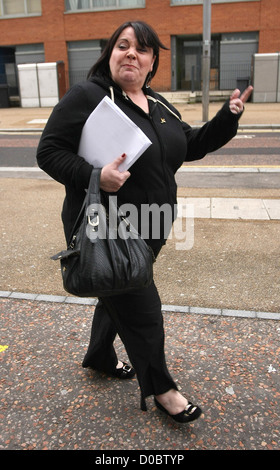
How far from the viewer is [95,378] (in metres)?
2.90

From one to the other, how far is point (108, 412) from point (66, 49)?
27.3 metres

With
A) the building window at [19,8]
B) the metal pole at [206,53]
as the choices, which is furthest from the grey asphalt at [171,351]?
the building window at [19,8]

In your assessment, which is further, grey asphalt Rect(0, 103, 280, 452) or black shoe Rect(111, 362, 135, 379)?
black shoe Rect(111, 362, 135, 379)

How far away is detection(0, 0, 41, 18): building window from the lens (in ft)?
89.0

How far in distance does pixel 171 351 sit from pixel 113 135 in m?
1.65

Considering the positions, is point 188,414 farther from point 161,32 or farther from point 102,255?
point 161,32

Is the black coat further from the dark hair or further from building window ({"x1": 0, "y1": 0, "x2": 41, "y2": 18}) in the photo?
building window ({"x1": 0, "y1": 0, "x2": 41, "y2": 18})

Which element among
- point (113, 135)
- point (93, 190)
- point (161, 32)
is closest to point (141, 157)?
point (113, 135)

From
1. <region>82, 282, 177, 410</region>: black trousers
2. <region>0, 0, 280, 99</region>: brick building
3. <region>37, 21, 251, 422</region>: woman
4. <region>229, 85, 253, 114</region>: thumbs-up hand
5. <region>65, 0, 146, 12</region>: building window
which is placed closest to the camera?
<region>37, 21, 251, 422</region>: woman

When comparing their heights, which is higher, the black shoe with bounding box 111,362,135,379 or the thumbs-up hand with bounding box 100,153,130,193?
the thumbs-up hand with bounding box 100,153,130,193

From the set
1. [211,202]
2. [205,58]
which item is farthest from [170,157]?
[205,58]

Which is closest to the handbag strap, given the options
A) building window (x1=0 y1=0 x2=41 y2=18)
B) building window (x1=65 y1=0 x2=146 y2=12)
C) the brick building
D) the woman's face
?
the woman's face

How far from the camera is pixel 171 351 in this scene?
315 cm

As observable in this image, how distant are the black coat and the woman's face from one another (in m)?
0.06
